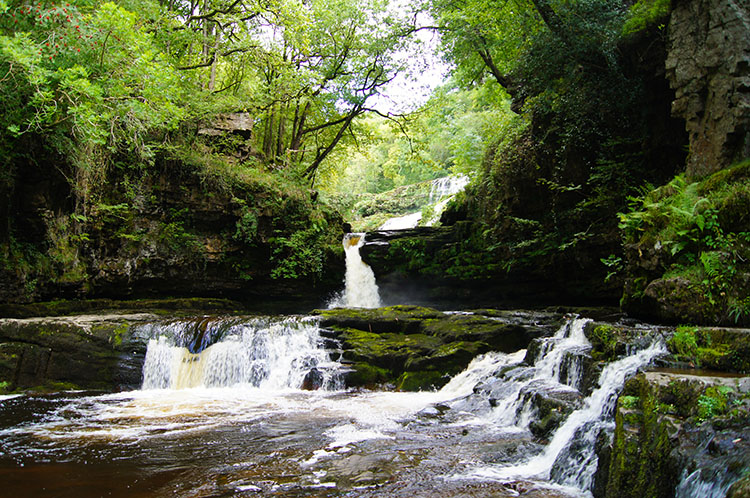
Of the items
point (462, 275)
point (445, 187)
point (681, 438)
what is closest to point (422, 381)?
point (681, 438)

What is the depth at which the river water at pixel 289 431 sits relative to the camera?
157 inches

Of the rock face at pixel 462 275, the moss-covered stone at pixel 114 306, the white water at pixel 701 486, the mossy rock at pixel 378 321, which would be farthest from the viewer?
the rock face at pixel 462 275

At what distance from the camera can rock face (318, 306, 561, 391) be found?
349 inches

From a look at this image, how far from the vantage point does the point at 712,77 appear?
25.9 ft

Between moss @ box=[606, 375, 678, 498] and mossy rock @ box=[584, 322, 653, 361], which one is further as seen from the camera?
mossy rock @ box=[584, 322, 653, 361]

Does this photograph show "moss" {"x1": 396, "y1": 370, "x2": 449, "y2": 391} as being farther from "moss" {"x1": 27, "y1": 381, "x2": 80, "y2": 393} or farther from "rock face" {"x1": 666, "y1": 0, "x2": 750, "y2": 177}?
"moss" {"x1": 27, "y1": 381, "x2": 80, "y2": 393}

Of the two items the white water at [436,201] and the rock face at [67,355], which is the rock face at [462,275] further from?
the rock face at [67,355]

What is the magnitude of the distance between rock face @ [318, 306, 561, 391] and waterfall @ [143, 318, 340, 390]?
65 centimetres

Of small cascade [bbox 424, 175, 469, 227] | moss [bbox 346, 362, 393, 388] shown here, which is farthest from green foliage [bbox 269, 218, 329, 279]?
small cascade [bbox 424, 175, 469, 227]

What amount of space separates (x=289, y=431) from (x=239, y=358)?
4196 mm

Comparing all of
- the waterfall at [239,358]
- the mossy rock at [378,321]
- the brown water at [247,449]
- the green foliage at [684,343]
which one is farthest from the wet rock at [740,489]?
the mossy rock at [378,321]

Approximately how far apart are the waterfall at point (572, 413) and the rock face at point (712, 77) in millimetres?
4228

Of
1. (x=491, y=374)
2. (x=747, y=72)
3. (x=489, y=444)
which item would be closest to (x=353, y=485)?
(x=489, y=444)

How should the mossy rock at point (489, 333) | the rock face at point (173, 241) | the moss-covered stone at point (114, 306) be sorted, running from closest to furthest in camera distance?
the mossy rock at point (489, 333) → the moss-covered stone at point (114, 306) → the rock face at point (173, 241)
